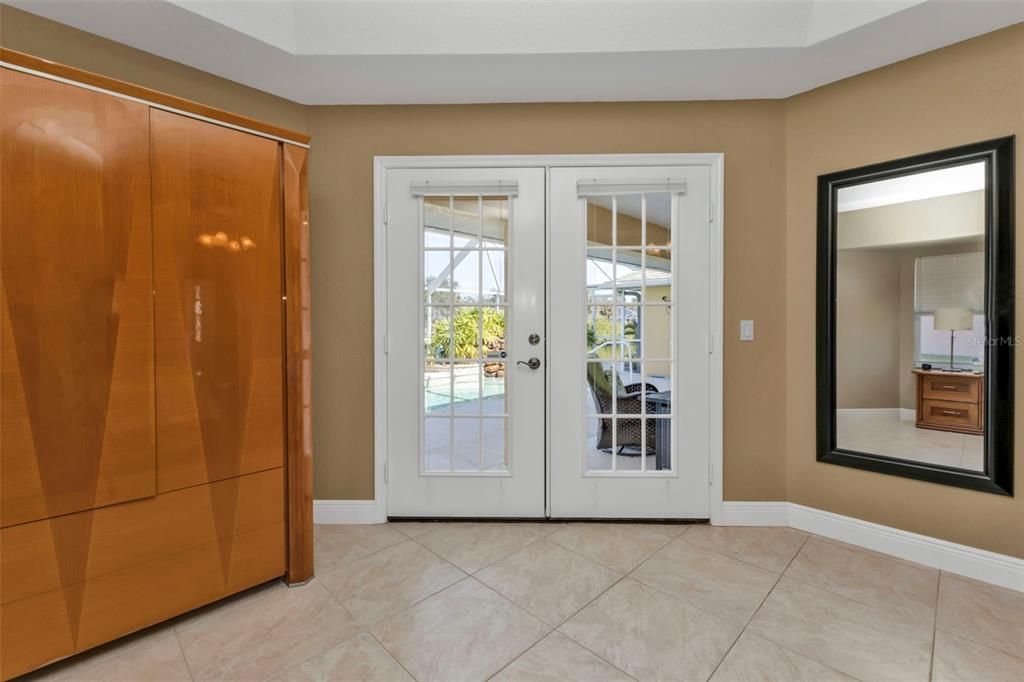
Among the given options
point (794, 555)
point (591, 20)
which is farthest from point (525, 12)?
point (794, 555)

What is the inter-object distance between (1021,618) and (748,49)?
8.66 ft

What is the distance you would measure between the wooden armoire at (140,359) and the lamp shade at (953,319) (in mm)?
3026

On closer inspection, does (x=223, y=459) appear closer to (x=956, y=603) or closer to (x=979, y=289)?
(x=956, y=603)

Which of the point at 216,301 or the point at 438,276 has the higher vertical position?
the point at 438,276

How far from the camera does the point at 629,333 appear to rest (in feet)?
7.98

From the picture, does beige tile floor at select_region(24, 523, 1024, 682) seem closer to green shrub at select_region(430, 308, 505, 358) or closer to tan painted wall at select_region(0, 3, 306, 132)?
green shrub at select_region(430, 308, 505, 358)

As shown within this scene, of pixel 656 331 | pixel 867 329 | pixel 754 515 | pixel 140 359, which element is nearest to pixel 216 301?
pixel 140 359

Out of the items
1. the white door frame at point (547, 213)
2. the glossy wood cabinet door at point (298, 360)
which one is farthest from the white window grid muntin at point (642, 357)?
the glossy wood cabinet door at point (298, 360)

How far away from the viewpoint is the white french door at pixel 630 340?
2.39 m

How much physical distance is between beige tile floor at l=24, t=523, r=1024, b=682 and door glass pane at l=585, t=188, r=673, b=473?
531mm

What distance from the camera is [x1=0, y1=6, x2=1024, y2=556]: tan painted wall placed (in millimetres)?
2332

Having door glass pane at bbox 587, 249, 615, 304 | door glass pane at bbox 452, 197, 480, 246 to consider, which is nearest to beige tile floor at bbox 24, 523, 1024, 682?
door glass pane at bbox 587, 249, 615, 304

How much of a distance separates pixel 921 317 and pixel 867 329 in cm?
21

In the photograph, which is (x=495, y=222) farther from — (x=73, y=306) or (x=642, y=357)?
(x=73, y=306)
